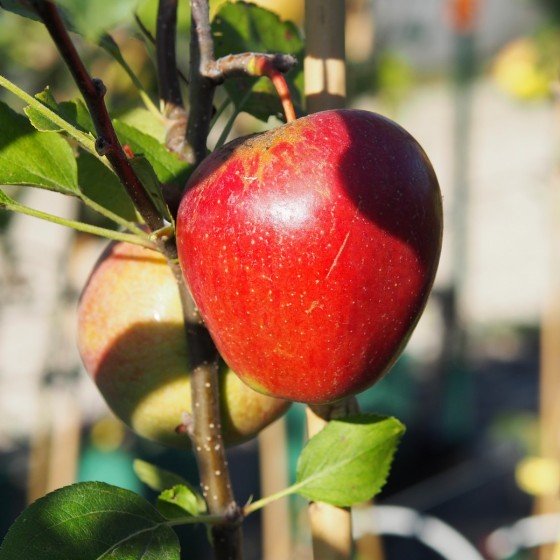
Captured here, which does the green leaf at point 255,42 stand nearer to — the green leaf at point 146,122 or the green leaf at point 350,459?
the green leaf at point 146,122

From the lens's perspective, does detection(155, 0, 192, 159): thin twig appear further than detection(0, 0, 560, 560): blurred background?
No

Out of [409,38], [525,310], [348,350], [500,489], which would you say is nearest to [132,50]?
[409,38]

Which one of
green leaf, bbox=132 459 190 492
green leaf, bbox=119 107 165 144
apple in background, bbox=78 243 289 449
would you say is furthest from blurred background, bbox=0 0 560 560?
green leaf, bbox=132 459 190 492

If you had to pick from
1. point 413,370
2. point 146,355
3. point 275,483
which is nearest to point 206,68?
point 146,355

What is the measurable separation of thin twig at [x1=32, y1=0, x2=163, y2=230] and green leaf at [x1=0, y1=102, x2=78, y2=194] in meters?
0.08

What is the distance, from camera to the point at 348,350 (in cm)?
41

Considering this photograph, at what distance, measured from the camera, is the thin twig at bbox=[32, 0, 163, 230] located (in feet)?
0.97

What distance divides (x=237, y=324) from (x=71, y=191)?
0.13 metres

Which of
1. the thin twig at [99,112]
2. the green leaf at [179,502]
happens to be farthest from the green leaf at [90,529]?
the thin twig at [99,112]

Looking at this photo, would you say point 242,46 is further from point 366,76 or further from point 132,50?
point 366,76

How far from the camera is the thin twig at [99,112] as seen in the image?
0.30m

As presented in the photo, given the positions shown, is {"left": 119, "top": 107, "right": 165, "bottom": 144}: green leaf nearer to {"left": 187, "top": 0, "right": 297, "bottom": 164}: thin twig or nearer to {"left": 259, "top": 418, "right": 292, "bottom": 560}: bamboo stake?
{"left": 187, "top": 0, "right": 297, "bottom": 164}: thin twig

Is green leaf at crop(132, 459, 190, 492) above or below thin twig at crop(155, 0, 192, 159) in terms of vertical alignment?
below

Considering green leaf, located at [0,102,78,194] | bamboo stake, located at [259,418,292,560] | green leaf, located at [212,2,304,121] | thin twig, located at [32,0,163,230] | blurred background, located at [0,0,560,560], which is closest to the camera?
thin twig, located at [32,0,163,230]
